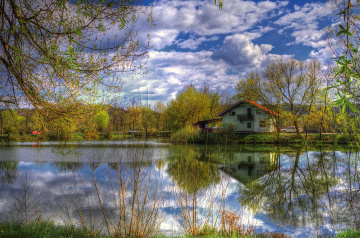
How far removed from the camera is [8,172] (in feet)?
52.2

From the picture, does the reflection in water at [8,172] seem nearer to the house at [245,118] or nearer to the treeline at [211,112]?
the treeline at [211,112]

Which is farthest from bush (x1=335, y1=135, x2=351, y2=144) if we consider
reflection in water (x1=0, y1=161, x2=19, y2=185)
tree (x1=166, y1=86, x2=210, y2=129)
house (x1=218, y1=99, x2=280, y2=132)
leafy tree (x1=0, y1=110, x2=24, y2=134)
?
tree (x1=166, y1=86, x2=210, y2=129)

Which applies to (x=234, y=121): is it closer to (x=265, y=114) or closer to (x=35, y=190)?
(x=265, y=114)

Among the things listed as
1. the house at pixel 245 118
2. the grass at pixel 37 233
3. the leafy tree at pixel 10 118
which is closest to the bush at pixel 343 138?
the grass at pixel 37 233

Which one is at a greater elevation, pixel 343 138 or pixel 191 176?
pixel 343 138

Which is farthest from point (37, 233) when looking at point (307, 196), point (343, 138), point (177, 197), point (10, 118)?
point (343, 138)

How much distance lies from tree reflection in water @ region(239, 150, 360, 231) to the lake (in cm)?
3

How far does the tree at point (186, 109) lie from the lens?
49566 mm

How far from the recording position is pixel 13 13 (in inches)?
201

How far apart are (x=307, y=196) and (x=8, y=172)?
1764 centimetres

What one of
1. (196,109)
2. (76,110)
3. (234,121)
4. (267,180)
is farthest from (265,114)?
(76,110)

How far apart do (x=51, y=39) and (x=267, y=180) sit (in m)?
13.8

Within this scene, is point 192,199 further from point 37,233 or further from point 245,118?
point 245,118

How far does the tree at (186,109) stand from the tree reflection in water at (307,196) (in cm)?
3220
